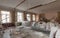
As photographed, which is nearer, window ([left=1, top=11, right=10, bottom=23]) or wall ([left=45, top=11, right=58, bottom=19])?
wall ([left=45, top=11, right=58, bottom=19])

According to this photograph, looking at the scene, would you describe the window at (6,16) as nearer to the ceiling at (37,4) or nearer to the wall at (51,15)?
the ceiling at (37,4)

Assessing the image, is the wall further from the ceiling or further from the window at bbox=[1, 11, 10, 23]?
the window at bbox=[1, 11, 10, 23]

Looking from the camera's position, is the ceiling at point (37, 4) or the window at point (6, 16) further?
the window at point (6, 16)

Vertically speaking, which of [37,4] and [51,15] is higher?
[37,4]

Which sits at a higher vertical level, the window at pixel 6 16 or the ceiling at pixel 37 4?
the ceiling at pixel 37 4

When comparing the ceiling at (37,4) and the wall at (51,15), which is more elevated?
the ceiling at (37,4)

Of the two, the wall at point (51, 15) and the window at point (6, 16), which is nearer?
the wall at point (51, 15)

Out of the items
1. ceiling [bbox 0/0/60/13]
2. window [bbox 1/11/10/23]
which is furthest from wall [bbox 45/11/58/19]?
window [bbox 1/11/10/23]

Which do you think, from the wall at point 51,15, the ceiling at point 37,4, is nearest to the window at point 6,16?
the ceiling at point 37,4

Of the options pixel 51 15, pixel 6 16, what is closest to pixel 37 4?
A: pixel 51 15

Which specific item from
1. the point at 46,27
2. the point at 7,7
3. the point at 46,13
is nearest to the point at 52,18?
the point at 46,13

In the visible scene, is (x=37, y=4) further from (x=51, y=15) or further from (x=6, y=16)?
(x=6, y=16)

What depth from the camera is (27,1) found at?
4.21 meters

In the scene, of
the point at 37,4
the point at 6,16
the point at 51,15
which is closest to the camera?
the point at 51,15
